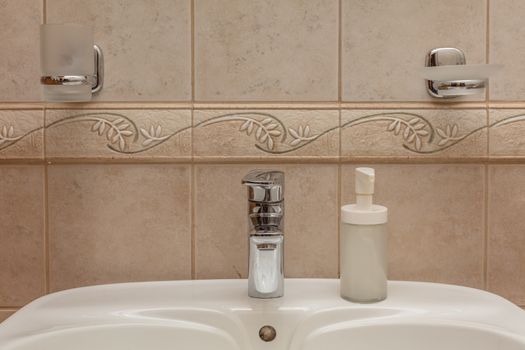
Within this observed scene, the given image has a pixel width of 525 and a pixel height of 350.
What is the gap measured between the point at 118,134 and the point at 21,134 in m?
0.16

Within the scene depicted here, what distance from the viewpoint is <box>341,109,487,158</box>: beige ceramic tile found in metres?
1.05

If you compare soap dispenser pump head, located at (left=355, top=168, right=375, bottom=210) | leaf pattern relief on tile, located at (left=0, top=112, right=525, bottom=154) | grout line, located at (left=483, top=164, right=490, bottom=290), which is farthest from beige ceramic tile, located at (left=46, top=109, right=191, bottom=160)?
grout line, located at (left=483, top=164, right=490, bottom=290)

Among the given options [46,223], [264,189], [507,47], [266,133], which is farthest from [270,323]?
[507,47]

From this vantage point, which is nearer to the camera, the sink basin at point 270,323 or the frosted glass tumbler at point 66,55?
the sink basin at point 270,323

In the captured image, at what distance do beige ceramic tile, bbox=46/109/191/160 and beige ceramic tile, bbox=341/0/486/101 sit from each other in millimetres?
281

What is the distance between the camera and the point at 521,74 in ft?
3.45

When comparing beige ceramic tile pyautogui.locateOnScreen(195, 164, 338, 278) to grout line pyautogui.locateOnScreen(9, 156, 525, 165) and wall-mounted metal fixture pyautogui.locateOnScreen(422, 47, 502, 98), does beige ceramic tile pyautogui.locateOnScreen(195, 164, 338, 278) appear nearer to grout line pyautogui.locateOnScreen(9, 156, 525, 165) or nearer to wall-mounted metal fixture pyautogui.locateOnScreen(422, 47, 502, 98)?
grout line pyautogui.locateOnScreen(9, 156, 525, 165)

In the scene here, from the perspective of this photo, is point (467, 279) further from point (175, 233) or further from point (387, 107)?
point (175, 233)

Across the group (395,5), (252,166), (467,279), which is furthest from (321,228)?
(395,5)

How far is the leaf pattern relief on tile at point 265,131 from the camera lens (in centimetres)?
104

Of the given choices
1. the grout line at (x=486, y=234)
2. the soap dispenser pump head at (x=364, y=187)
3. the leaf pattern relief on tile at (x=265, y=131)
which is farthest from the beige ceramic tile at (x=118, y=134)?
the grout line at (x=486, y=234)

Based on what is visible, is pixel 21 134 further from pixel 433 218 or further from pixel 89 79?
pixel 433 218

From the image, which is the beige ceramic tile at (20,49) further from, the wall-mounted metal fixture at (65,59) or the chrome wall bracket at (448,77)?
the chrome wall bracket at (448,77)

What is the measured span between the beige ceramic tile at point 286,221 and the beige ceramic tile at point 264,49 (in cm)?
13
